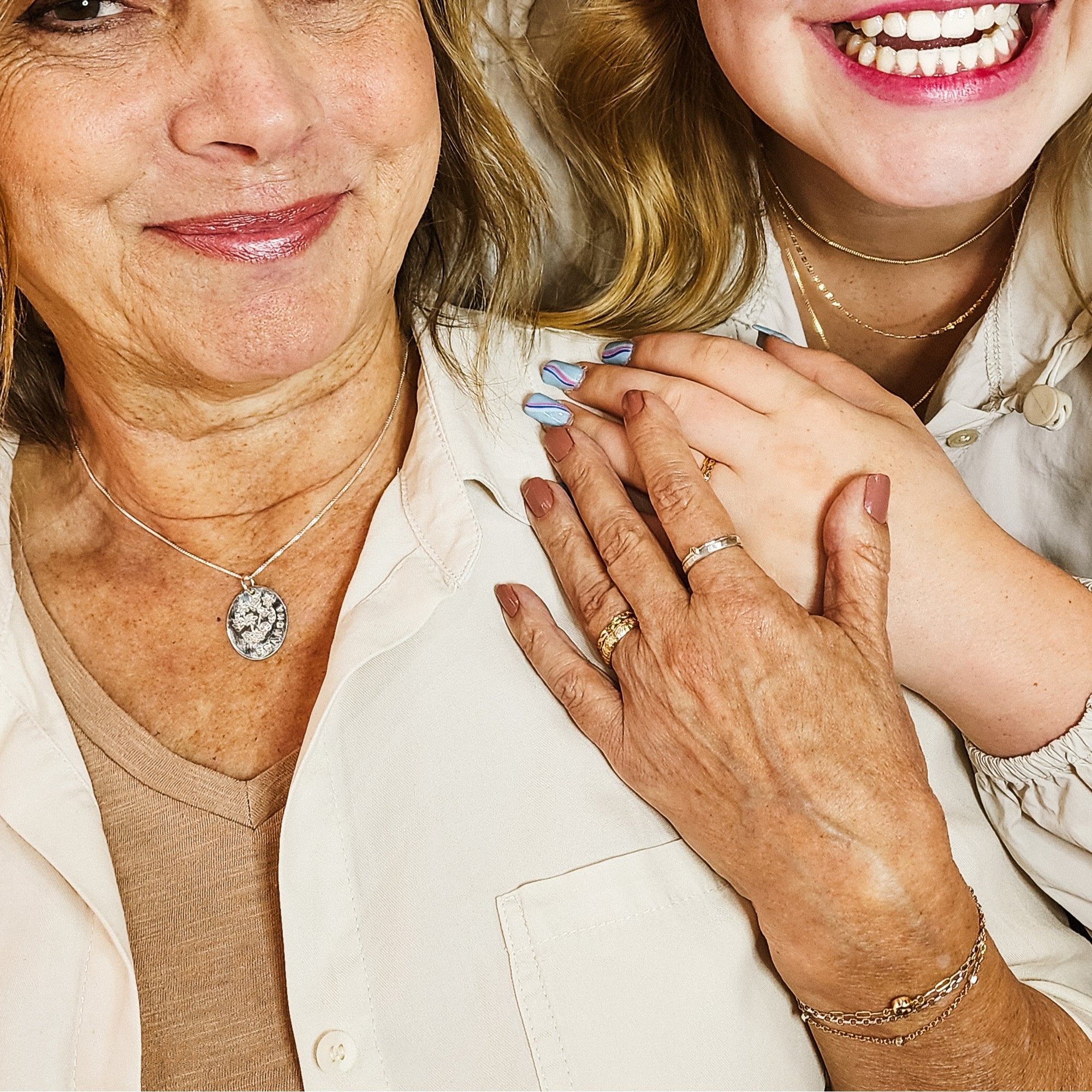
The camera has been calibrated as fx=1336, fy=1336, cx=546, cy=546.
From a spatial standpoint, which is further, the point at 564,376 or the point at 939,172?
the point at 564,376

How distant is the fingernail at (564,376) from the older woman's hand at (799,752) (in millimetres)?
218

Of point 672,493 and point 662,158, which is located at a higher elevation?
point 662,158

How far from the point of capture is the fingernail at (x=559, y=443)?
1.59 meters

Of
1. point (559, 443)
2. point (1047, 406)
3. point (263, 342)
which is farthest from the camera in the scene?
point (1047, 406)

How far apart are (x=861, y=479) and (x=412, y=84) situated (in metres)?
0.66

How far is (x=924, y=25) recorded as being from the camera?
157 cm

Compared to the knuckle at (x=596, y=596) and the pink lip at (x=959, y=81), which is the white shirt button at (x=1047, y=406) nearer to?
the pink lip at (x=959, y=81)

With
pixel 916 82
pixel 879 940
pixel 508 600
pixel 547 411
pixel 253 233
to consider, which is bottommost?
pixel 879 940

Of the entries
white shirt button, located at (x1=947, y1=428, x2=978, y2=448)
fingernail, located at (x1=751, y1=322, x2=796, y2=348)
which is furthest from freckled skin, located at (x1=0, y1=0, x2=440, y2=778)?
white shirt button, located at (x1=947, y1=428, x2=978, y2=448)

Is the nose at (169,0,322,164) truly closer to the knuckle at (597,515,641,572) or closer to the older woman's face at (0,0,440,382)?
the older woman's face at (0,0,440,382)

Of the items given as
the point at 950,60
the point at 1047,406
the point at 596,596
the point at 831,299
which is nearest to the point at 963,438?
the point at 1047,406

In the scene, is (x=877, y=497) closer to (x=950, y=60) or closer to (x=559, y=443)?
(x=559, y=443)

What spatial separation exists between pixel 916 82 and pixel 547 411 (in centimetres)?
57

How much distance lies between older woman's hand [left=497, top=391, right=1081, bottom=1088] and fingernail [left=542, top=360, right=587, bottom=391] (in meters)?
0.22
